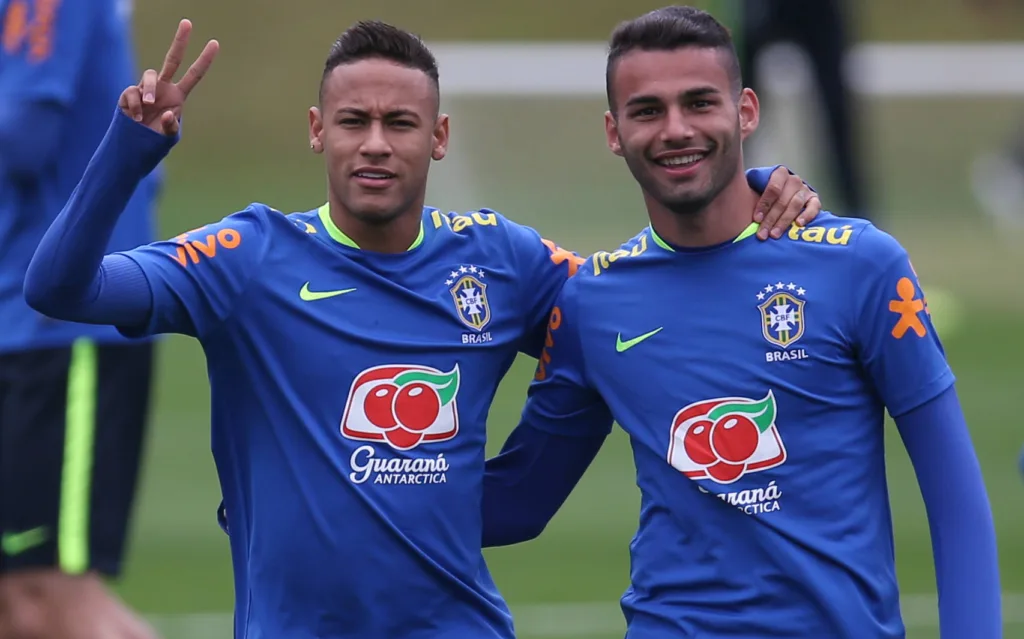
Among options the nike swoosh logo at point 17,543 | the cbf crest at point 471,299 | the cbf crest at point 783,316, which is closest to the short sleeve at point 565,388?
the cbf crest at point 471,299

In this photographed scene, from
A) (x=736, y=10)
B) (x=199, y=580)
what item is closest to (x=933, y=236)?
(x=736, y=10)

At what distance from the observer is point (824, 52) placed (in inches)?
477

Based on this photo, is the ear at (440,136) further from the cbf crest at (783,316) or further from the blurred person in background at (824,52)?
the blurred person in background at (824,52)

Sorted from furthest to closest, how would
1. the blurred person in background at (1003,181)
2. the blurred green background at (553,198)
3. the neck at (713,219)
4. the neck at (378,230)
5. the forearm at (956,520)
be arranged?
the blurred person in background at (1003,181), the blurred green background at (553,198), the neck at (378,230), the neck at (713,219), the forearm at (956,520)

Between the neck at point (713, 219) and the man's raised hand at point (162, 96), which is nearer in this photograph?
the man's raised hand at point (162, 96)

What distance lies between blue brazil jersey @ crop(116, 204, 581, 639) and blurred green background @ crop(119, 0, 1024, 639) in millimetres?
3240

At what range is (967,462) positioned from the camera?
369cm

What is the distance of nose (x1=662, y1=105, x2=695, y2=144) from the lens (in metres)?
3.72

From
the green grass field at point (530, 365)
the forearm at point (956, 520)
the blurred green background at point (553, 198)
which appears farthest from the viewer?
the blurred green background at point (553, 198)

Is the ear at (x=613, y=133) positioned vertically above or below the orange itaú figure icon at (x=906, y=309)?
above

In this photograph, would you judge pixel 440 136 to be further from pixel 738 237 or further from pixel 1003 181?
pixel 1003 181

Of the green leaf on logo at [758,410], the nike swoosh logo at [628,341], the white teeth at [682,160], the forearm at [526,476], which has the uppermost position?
the white teeth at [682,160]

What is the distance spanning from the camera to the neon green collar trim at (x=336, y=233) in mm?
3969

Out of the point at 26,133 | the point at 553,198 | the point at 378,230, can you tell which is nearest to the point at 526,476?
the point at 378,230
